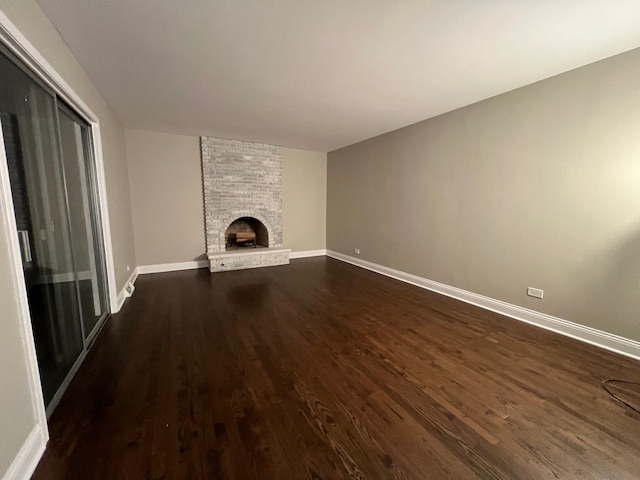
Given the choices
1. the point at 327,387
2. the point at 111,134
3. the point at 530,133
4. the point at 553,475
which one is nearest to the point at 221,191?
the point at 111,134

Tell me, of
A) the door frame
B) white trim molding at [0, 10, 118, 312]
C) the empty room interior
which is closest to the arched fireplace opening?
the empty room interior

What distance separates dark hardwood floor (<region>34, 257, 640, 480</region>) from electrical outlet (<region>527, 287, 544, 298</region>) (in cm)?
36

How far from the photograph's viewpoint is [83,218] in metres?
2.48

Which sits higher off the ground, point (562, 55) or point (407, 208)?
point (562, 55)

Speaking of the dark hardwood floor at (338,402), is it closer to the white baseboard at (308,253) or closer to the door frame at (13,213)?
the door frame at (13,213)

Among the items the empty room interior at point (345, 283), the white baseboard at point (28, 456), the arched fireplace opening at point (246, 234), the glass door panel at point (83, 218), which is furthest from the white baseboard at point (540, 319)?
the glass door panel at point (83, 218)

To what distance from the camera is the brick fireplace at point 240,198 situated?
4992 millimetres

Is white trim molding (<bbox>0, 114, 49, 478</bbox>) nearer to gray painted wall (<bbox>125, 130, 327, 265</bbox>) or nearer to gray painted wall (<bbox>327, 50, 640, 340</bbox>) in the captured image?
gray painted wall (<bbox>125, 130, 327, 265</bbox>)

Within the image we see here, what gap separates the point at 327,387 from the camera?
1.80m

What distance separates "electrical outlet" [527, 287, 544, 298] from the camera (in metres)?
2.77

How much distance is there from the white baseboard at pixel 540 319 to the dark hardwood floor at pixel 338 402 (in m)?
0.15

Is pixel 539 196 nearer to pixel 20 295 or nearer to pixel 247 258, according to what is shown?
pixel 20 295

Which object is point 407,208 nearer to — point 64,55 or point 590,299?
point 590,299

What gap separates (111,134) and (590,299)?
Result: 5.77m
